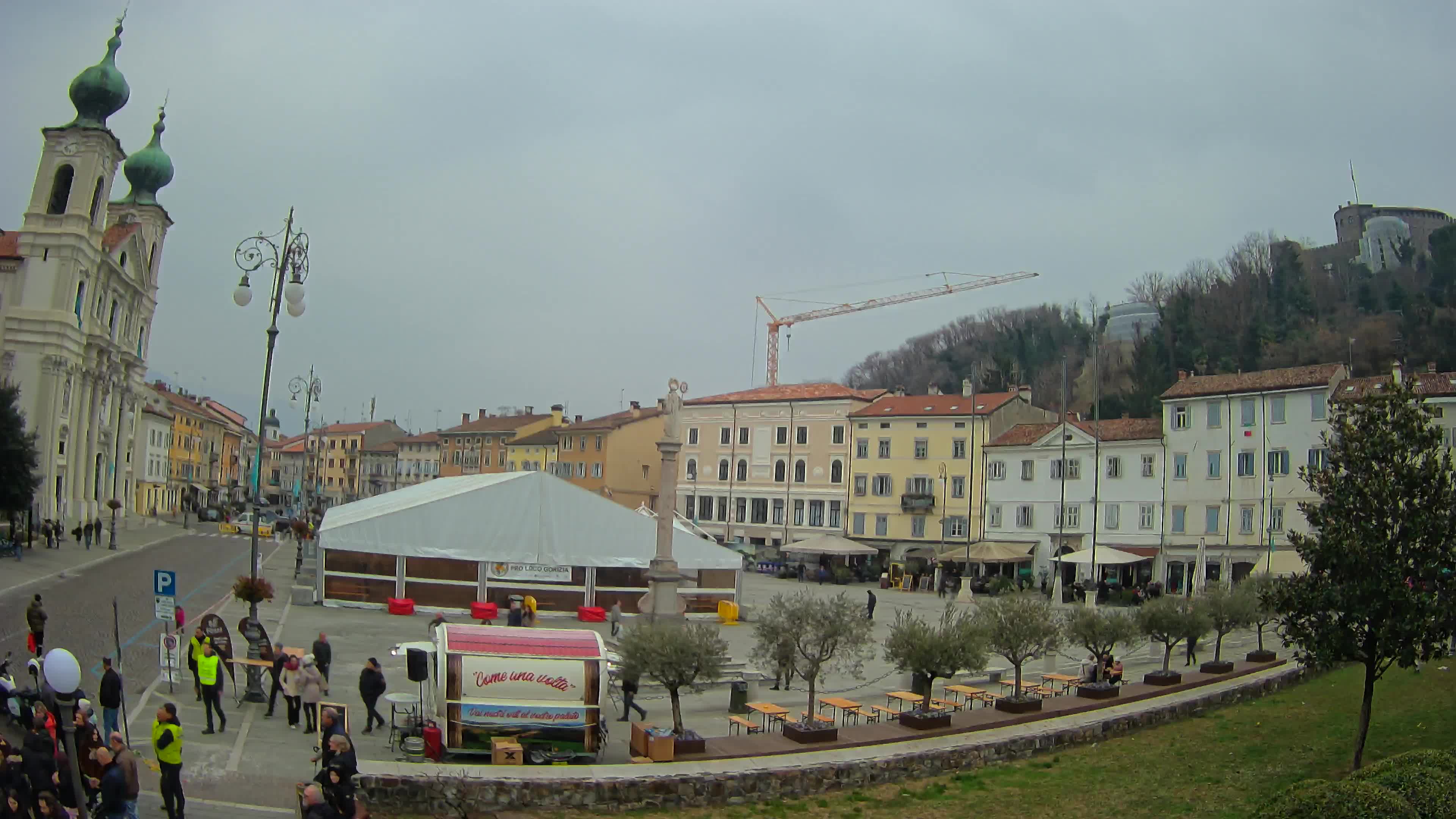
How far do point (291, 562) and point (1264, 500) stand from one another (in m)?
44.8

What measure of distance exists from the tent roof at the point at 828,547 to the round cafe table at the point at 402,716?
39.3 m

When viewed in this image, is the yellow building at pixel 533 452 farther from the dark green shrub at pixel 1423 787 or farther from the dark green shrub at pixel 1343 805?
the dark green shrub at pixel 1343 805

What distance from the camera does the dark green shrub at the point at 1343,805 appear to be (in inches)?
377

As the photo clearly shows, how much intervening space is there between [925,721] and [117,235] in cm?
7100

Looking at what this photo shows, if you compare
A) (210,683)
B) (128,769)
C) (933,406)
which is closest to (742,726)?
(210,683)

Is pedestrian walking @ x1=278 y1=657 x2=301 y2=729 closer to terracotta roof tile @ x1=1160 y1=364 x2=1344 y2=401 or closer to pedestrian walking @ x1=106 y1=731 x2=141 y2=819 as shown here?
pedestrian walking @ x1=106 y1=731 x2=141 y2=819

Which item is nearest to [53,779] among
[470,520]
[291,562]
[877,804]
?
[877,804]

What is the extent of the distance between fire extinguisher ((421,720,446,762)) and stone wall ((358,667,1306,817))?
65 cm

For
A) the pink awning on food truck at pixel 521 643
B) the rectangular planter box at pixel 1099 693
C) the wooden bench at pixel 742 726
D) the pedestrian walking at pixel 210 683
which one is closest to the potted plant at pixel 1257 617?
the rectangular planter box at pixel 1099 693

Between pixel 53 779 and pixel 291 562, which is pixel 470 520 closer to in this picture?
pixel 291 562

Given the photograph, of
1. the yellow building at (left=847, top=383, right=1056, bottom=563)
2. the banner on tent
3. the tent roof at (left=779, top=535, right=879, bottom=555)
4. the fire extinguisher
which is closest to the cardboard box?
the fire extinguisher

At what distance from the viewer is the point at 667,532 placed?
107ft

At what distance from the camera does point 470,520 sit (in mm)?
35875

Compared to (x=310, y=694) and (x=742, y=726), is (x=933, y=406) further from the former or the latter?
(x=310, y=694)
